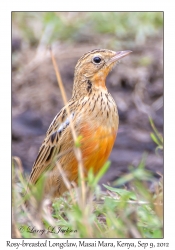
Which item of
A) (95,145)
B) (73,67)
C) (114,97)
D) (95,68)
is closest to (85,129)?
(95,145)

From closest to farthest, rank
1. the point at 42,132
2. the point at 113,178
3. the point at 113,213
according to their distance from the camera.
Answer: the point at 113,213 → the point at 113,178 → the point at 42,132

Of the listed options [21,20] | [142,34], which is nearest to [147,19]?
[142,34]

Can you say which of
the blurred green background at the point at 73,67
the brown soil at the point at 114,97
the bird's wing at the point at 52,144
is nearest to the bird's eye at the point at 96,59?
the bird's wing at the point at 52,144

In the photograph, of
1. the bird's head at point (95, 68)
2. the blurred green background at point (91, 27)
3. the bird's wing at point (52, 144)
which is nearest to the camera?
the bird's wing at point (52, 144)

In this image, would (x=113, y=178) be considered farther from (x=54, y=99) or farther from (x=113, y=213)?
(x=113, y=213)

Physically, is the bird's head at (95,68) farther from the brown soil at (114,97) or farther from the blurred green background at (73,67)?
the blurred green background at (73,67)

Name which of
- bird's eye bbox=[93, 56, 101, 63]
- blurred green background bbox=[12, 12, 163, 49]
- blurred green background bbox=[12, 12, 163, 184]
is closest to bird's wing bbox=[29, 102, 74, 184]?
bird's eye bbox=[93, 56, 101, 63]

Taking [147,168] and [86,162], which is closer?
[86,162]
